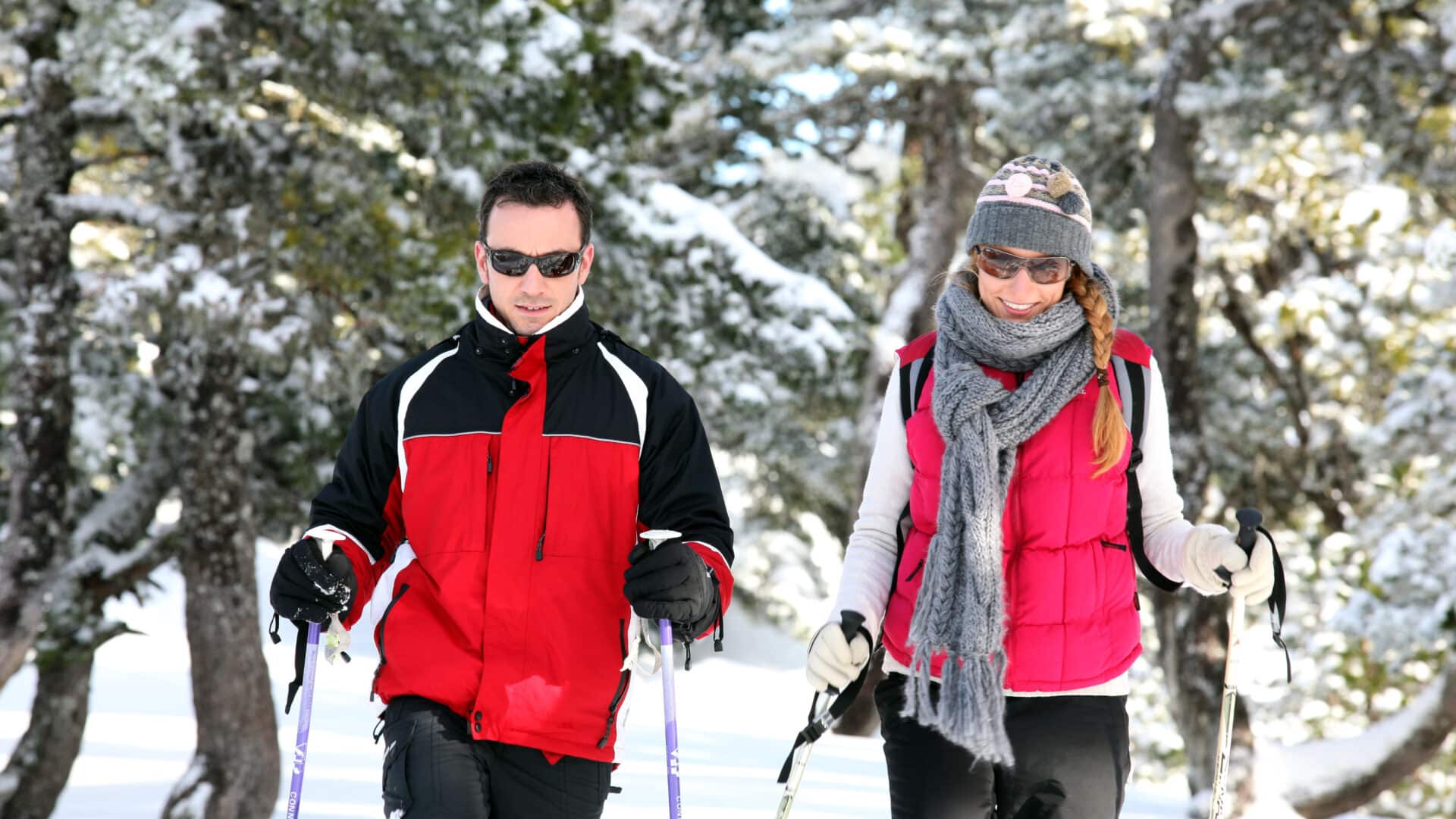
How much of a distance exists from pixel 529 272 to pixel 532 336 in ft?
0.45

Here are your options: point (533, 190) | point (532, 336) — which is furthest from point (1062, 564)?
point (533, 190)

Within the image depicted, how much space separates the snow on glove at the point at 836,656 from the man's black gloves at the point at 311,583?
974 mm

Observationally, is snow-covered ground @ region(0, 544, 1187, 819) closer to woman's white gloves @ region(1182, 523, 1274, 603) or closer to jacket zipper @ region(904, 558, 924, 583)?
jacket zipper @ region(904, 558, 924, 583)

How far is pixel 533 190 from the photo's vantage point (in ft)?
10.6

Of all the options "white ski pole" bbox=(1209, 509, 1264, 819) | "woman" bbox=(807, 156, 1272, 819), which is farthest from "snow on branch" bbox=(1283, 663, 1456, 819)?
"woman" bbox=(807, 156, 1272, 819)

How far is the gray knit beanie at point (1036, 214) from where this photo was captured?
122 inches

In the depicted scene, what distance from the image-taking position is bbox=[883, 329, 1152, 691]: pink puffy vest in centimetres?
293

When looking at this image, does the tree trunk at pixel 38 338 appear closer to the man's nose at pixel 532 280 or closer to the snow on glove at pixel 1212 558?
the man's nose at pixel 532 280

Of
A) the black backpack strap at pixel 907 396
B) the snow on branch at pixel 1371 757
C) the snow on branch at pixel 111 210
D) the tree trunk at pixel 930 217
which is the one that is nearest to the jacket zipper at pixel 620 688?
the black backpack strap at pixel 907 396

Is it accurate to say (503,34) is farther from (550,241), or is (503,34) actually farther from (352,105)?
(550,241)

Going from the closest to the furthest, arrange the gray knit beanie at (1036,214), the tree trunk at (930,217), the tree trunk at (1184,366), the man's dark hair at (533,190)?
the gray knit beanie at (1036,214) < the man's dark hair at (533,190) < the tree trunk at (1184,366) < the tree trunk at (930,217)

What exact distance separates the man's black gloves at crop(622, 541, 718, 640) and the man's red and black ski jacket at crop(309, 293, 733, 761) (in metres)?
0.12

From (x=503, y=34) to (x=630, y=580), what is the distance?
5.75 m

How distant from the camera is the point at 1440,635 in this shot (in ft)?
34.6
